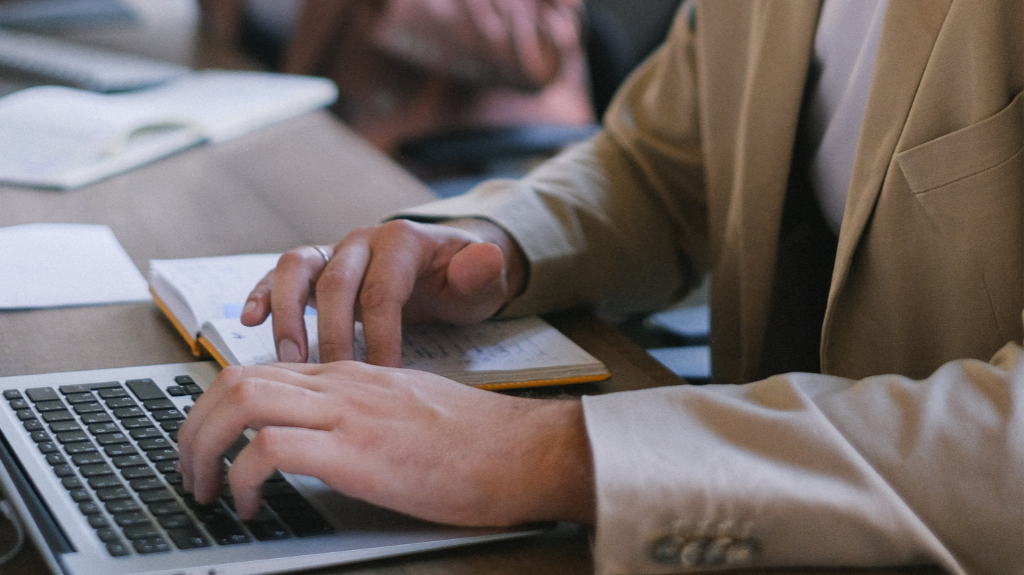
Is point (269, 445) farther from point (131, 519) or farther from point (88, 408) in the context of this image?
point (88, 408)

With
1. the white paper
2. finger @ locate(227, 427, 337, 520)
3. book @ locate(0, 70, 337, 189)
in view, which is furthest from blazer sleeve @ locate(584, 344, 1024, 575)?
book @ locate(0, 70, 337, 189)

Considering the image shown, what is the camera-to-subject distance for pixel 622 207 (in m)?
1.00

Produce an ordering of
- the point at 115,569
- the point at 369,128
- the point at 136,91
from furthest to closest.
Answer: the point at 369,128 → the point at 136,91 → the point at 115,569

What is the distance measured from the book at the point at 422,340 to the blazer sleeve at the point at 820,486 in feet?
0.57

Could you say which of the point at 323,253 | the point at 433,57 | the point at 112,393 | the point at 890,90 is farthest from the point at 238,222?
the point at 433,57

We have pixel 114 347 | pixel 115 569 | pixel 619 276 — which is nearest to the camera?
pixel 115 569

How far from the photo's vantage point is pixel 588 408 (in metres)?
0.56

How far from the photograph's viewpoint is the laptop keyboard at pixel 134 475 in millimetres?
509

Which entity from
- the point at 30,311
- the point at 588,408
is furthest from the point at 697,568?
the point at 30,311

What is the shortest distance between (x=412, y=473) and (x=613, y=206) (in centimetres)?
52

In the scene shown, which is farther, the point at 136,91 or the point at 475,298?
the point at 136,91

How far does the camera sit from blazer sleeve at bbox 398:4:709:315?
0.89 meters

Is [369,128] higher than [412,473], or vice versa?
[412,473]

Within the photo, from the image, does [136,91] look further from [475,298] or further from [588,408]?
[588,408]
